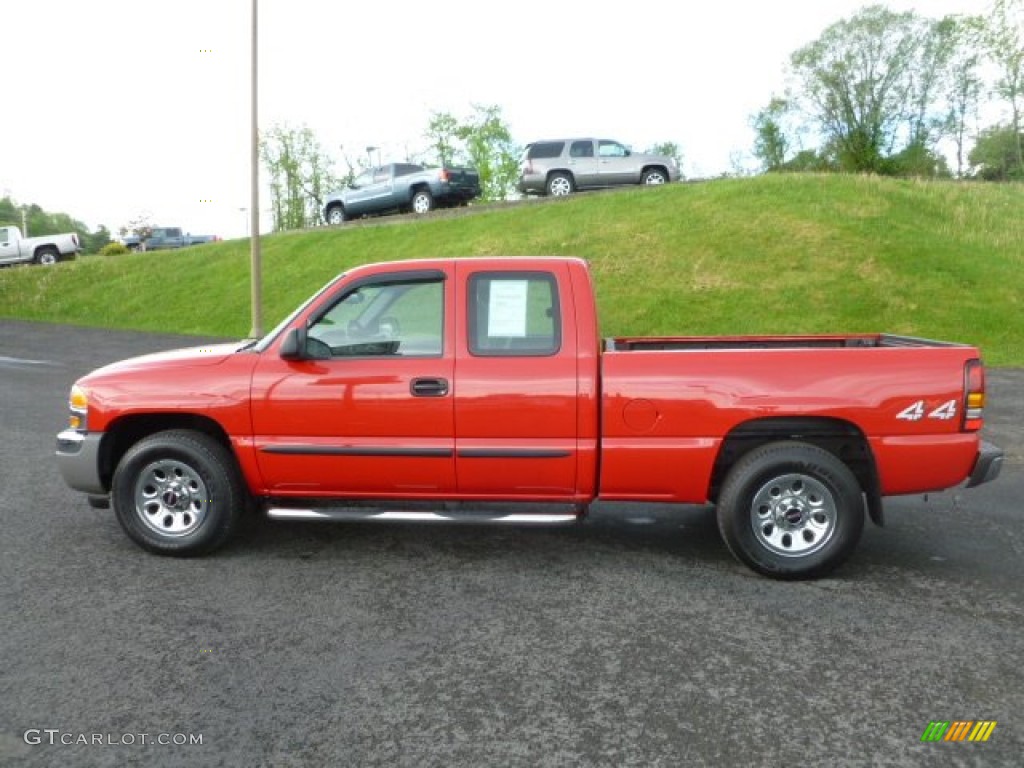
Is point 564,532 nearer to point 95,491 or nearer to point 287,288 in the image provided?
point 95,491

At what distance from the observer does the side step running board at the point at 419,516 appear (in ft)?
15.4

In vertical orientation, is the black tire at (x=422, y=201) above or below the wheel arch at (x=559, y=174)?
below

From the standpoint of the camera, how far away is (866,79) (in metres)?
54.4

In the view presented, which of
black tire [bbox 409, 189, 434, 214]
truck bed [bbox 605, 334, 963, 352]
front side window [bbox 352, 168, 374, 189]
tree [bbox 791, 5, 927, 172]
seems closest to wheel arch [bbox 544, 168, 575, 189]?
black tire [bbox 409, 189, 434, 214]

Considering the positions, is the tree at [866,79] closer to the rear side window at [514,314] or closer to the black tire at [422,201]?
the black tire at [422,201]

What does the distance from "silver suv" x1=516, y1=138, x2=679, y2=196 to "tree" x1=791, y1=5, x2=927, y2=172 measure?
102 feet

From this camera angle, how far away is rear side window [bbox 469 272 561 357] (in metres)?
4.79

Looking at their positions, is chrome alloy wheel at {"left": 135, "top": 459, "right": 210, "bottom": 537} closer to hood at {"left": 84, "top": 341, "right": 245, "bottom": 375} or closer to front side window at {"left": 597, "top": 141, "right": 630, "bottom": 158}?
hood at {"left": 84, "top": 341, "right": 245, "bottom": 375}

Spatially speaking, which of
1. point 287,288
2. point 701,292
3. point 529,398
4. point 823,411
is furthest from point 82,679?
point 287,288

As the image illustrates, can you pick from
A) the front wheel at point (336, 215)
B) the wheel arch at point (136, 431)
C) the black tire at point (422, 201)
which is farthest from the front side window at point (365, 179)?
the wheel arch at point (136, 431)

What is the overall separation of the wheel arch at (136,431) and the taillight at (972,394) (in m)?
4.20

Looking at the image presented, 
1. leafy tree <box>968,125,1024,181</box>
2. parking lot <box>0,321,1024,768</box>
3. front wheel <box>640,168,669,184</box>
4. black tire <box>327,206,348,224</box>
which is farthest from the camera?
leafy tree <box>968,125,1024,181</box>

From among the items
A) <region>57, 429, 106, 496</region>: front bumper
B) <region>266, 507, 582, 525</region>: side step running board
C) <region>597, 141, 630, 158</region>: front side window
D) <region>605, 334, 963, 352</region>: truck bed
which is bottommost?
<region>266, 507, 582, 525</region>: side step running board

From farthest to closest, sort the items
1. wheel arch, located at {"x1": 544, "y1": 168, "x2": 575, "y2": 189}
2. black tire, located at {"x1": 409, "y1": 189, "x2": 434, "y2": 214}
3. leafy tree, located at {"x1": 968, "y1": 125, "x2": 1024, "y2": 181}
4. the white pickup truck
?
1. leafy tree, located at {"x1": 968, "y1": 125, "x2": 1024, "y2": 181}
2. the white pickup truck
3. black tire, located at {"x1": 409, "y1": 189, "x2": 434, "y2": 214}
4. wheel arch, located at {"x1": 544, "y1": 168, "x2": 575, "y2": 189}
